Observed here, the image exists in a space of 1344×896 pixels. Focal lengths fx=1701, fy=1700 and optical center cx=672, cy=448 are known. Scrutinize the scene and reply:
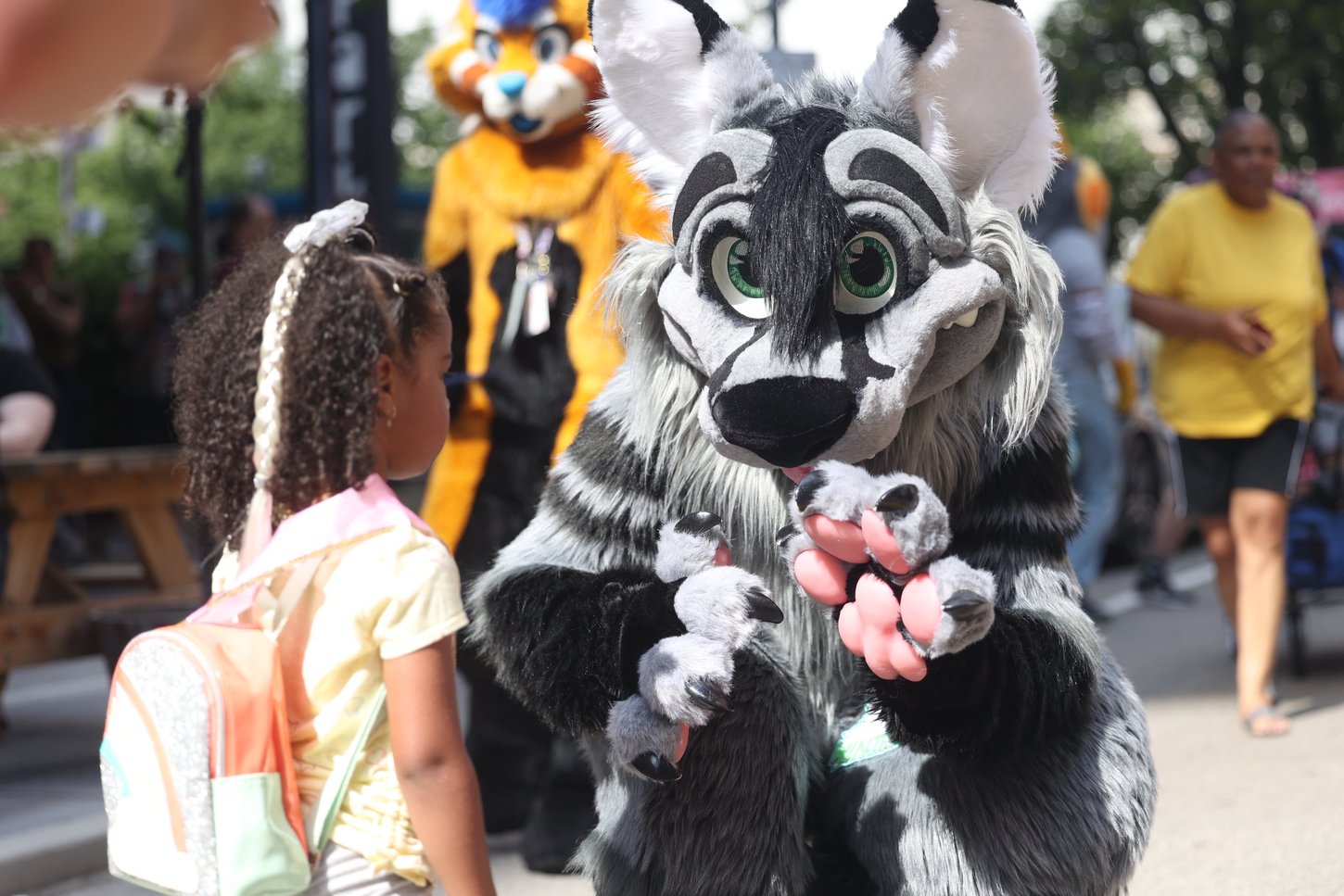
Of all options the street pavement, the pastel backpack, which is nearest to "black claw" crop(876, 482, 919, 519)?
the street pavement

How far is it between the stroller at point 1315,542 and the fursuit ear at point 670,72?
4610mm

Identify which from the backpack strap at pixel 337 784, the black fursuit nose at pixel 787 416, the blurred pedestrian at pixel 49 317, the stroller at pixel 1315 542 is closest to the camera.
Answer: the black fursuit nose at pixel 787 416

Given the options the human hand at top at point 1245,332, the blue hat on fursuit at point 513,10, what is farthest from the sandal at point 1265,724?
the blue hat on fursuit at point 513,10

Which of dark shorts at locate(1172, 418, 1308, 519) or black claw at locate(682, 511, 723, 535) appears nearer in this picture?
black claw at locate(682, 511, 723, 535)

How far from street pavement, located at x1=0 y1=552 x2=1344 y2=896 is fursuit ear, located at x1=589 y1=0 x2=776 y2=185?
1170mm

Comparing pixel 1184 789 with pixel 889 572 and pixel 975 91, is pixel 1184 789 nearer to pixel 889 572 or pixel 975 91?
pixel 975 91

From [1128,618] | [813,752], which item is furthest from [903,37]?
[1128,618]

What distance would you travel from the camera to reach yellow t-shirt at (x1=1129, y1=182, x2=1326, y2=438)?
565 centimetres

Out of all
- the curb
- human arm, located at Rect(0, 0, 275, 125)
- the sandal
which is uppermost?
human arm, located at Rect(0, 0, 275, 125)

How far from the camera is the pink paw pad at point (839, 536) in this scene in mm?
2057

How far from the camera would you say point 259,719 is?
7.37 ft

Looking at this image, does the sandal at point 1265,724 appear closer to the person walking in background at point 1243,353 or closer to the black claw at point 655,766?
the person walking in background at point 1243,353

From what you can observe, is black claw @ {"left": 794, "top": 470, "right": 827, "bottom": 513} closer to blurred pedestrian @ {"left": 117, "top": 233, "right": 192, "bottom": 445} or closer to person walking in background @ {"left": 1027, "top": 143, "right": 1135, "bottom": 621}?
person walking in background @ {"left": 1027, "top": 143, "right": 1135, "bottom": 621}

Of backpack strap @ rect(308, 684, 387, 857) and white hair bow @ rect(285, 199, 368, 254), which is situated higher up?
white hair bow @ rect(285, 199, 368, 254)
